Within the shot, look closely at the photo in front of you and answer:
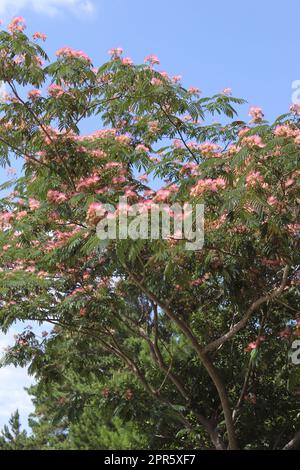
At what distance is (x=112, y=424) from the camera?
676 inches

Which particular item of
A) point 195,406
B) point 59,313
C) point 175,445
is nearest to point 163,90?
point 59,313

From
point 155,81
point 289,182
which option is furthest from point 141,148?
point 289,182

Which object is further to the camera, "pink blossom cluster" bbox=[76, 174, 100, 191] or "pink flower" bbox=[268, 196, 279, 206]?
"pink blossom cluster" bbox=[76, 174, 100, 191]

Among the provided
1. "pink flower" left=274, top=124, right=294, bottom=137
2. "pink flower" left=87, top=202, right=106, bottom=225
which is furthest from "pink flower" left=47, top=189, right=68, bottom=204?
"pink flower" left=274, top=124, right=294, bottom=137

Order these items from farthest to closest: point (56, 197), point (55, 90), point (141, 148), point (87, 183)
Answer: point (141, 148)
point (55, 90)
point (56, 197)
point (87, 183)

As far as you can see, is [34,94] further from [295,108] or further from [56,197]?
[295,108]

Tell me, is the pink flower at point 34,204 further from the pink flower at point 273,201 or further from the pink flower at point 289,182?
the pink flower at point 289,182

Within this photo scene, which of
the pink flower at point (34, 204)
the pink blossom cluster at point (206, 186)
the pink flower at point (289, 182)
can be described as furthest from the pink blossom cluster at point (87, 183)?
the pink flower at point (289, 182)

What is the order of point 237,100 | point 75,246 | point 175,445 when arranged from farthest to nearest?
1. point 175,445
2. point 237,100
3. point 75,246

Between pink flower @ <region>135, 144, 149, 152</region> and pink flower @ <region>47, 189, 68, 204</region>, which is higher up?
pink flower @ <region>135, 144, 149, 152</region>

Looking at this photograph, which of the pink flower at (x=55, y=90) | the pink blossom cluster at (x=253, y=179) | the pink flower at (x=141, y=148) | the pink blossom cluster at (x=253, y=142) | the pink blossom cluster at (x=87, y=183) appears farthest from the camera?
the pink flower at (x=141, y=148)

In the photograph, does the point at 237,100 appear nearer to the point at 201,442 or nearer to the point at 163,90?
the point at 163,90

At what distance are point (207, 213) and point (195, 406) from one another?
5.47 metres

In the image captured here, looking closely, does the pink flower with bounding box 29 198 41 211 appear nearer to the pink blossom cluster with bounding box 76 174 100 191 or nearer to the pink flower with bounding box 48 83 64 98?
the pink blossom cluster with bounding box 76 174 100 191
